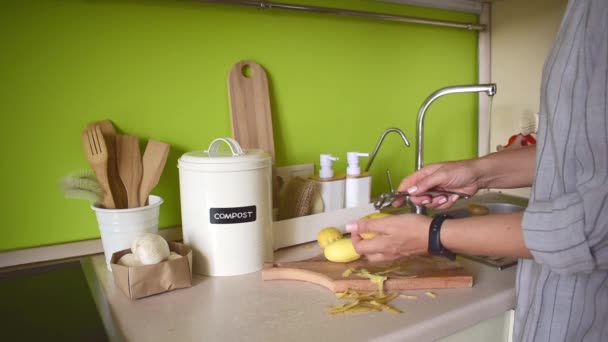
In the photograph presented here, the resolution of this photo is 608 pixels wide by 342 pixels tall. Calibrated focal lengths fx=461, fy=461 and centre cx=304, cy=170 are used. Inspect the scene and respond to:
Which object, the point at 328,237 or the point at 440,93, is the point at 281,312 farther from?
the point at 440,93

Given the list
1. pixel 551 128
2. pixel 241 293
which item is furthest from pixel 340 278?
pixel 551 128

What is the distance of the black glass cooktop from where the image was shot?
74cm

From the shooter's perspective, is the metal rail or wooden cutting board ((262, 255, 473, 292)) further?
the metal rail

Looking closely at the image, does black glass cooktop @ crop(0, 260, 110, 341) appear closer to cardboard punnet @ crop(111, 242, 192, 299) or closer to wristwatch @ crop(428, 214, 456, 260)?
cardboard punnet @ crop(111, 242, 192, 299)

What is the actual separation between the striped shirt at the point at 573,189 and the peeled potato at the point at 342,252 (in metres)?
0.32

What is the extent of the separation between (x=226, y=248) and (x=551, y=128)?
584mm

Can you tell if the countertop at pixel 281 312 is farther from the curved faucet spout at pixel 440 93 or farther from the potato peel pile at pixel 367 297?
the curved faucet spout at pixel 440 93

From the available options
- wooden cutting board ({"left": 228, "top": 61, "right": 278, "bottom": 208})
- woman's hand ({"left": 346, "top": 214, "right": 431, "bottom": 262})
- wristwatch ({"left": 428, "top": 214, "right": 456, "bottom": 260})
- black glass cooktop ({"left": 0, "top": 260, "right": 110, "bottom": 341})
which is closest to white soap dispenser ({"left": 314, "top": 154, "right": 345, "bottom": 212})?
wooden cutting board ({"left": 228, "top": 61, "right": 278, "bottom": 208})

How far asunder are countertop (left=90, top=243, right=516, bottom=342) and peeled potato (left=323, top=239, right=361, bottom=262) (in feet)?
0.26

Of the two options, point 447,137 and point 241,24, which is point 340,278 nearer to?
point 241,24

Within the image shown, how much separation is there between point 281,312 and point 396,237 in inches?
8.7

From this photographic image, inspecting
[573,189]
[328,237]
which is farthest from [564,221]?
[328,237]

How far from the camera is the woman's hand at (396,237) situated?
0.72 meters

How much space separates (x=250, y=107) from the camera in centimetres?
114
